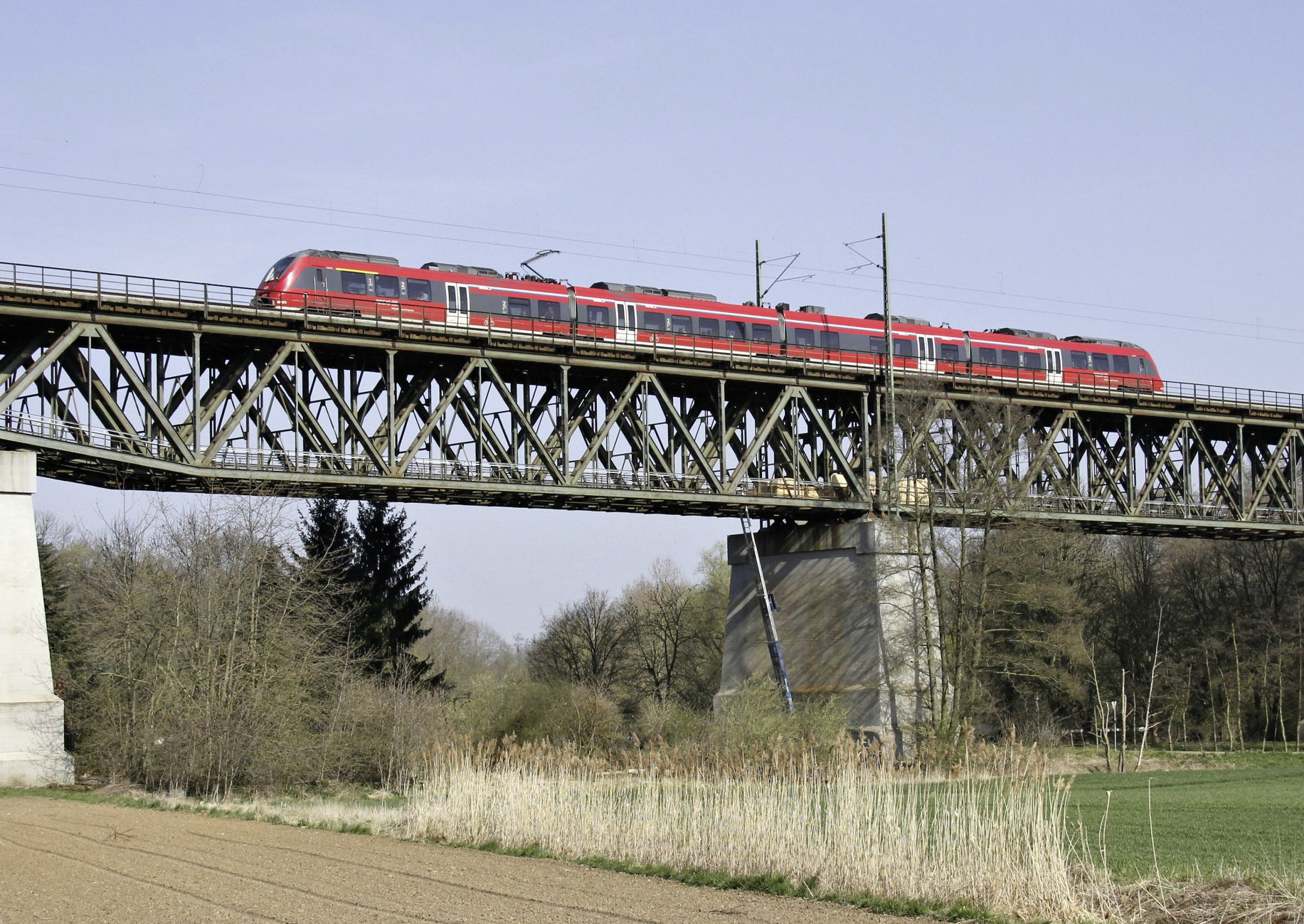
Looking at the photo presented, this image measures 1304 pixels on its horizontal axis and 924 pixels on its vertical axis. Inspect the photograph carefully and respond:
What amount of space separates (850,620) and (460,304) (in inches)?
801

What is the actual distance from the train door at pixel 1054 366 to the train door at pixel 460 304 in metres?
29.0

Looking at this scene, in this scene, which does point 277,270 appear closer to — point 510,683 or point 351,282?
point 351,282

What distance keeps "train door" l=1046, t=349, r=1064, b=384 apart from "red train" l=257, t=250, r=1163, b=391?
0.25ft

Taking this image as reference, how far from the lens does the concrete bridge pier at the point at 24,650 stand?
38.5 meters

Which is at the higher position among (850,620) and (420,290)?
(420,290)

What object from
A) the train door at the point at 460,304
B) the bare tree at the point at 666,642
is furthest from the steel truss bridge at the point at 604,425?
the bare tree at the point at 666,642

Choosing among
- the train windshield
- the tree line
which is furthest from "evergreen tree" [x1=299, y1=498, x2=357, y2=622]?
the train windshield

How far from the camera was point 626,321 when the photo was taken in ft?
177

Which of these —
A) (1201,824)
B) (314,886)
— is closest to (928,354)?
(1201,824)

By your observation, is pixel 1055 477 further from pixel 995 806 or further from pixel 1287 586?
pixel 995 806

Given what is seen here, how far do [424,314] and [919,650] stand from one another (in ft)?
75.8

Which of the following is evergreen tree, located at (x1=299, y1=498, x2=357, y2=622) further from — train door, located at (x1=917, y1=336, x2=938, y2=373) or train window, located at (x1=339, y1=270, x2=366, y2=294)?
train door, located at (x1=917, y1=336, x2=938, y2=373)

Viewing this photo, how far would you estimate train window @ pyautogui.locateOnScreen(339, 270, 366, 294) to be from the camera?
47.8 metres

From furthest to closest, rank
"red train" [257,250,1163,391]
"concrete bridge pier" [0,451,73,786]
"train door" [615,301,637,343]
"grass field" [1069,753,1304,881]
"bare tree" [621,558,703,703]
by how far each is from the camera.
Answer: "bare tree" [621,558,703,703], "train door" [615,301,637,343], "red train" [257,250,1163,391], "concrete bridge pier" [0,451,73,786], "grass field" [1069,753,1304,881]
